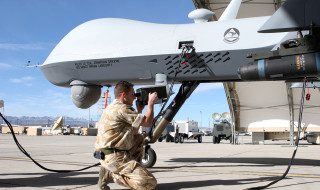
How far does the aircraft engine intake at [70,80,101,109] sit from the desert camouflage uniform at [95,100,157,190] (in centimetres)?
657

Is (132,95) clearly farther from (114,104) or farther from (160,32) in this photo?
(160,32)

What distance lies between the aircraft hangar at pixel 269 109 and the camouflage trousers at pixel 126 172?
26300mm

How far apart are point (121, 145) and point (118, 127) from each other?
0.33m

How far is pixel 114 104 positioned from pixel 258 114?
2974 cm

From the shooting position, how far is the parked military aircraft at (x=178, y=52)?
9.20 metres

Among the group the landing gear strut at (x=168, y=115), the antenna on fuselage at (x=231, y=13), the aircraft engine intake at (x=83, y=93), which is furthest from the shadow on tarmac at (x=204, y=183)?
the antenna on fuselage at (x=231, y=13)

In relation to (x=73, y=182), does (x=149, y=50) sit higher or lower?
higher

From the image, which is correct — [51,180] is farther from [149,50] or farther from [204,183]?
[149,50]

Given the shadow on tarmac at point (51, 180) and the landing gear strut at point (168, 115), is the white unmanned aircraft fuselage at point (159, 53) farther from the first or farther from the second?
the shadow on tarmac at point (51, 180)

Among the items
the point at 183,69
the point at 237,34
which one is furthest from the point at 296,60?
the point at 183,69

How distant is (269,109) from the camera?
1325 inches

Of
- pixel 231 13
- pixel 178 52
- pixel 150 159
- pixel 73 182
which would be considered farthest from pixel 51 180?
pixel 231 13

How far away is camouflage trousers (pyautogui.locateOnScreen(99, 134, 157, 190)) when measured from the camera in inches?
239

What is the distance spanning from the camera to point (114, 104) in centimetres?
655
